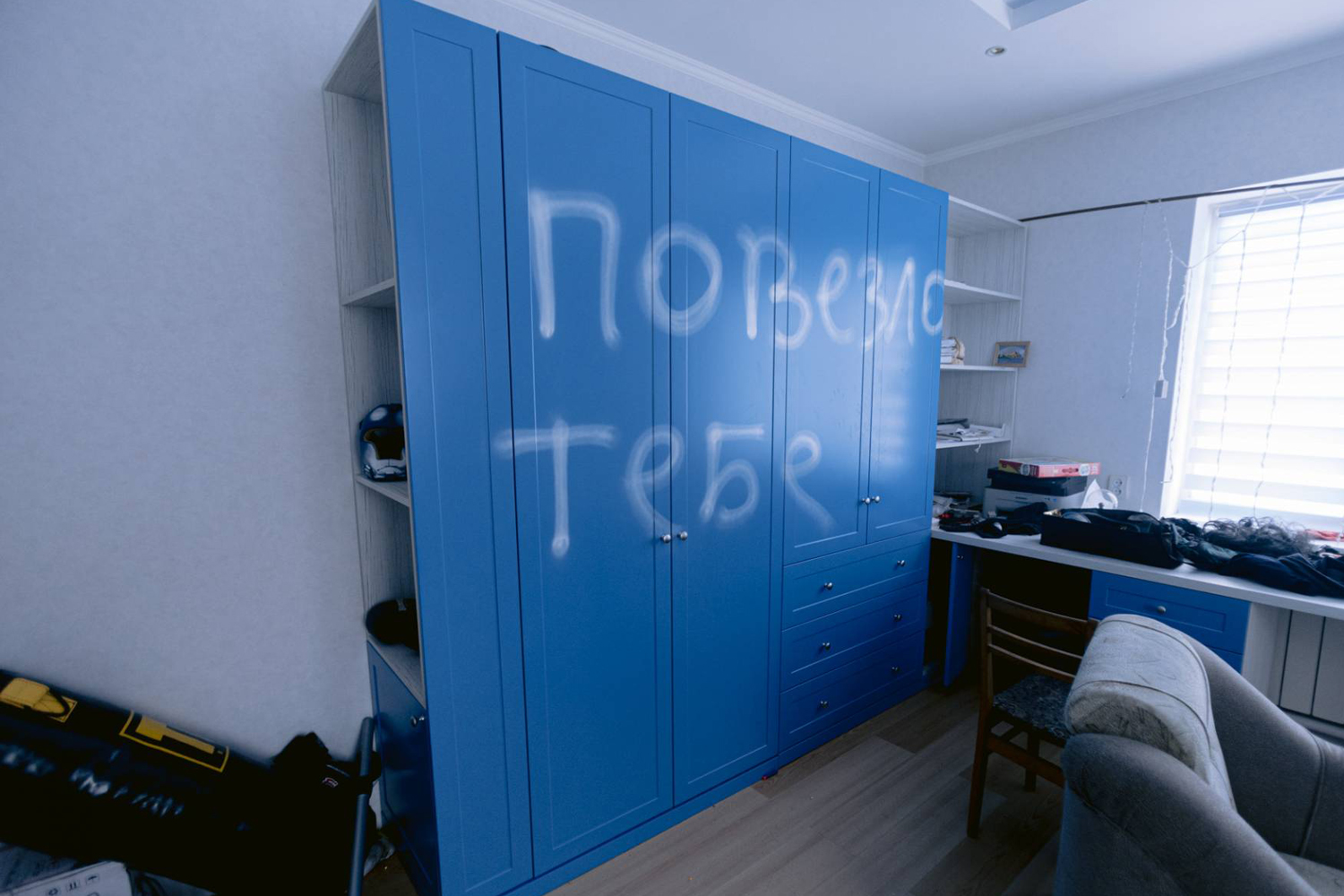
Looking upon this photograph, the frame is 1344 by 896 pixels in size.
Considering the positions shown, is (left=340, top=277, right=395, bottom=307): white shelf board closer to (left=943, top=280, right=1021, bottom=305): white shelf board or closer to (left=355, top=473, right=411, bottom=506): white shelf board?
(left=355, top=473, right=411, bottom=506): white shelf board

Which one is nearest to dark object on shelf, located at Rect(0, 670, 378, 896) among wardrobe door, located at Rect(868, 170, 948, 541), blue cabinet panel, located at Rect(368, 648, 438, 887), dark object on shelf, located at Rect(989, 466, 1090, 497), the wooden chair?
blue cabinet panel, located at Rect(368, 648, 438, 887)

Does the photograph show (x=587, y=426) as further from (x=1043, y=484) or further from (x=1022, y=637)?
(x=1043, y=484)

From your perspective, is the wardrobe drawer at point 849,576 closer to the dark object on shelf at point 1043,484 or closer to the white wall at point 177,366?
the dark object on shelf at point 1043,484

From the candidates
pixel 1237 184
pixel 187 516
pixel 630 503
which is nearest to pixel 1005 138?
pixel 1237 184

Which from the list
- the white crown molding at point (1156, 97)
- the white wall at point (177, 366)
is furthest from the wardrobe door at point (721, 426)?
the white crown molding at point (1156, 97)

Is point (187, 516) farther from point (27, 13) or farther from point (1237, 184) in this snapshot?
point (1237, 184)

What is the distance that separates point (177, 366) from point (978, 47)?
2.79 metres

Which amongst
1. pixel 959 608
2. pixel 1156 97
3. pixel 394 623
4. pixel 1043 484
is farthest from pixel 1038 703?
pixel 1156 97

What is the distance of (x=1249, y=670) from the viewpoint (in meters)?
1.99

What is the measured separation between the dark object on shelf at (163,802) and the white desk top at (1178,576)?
8.11 feet

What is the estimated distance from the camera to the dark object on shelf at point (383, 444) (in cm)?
166

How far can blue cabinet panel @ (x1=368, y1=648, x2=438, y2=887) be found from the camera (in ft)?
4.89

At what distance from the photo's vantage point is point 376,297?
61.9 inches

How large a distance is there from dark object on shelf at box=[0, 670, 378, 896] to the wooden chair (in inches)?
73.4
